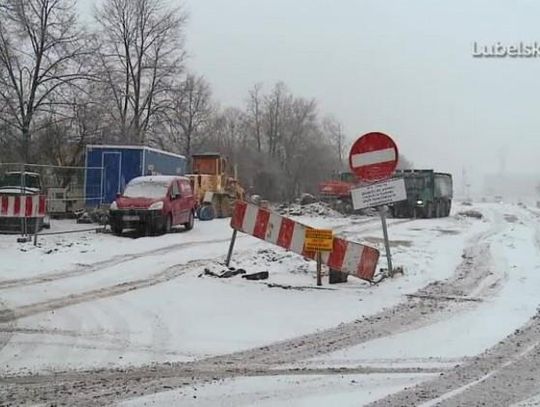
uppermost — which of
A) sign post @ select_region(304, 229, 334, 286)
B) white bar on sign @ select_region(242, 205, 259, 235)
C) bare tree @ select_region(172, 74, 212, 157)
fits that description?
bare tree @ select_region(172, 74, 212, 157)

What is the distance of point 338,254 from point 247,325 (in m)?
2.99

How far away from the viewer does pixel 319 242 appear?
10.4 m

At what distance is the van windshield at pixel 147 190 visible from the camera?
20.6 metres

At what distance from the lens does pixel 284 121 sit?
9150 centimetres

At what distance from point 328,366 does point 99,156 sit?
2254 centimetres

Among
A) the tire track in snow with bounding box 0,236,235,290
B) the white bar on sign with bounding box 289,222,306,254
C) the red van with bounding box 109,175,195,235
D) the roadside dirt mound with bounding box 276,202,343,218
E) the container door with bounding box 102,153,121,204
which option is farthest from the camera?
the roadside dirt mound with bounding box 276,202,343,218

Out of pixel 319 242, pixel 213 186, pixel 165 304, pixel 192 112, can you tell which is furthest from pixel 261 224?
pixel 192 112

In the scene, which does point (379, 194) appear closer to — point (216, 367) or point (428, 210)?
point (216, 367)

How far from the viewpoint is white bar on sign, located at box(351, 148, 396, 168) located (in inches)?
→ 437

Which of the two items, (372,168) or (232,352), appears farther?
(372,168)

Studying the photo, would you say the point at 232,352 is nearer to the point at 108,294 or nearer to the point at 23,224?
the point at 108,294

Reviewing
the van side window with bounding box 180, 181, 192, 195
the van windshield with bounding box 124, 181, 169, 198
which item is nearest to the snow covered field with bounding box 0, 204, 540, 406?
the van windshield with bounding box 124, 181, 169, 198

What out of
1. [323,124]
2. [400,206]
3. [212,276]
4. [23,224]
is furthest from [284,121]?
[212,276]

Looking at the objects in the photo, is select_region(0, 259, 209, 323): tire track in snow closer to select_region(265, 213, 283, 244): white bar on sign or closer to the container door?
select_region(265, 213, 283, 244): white bar on sign
